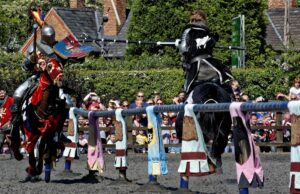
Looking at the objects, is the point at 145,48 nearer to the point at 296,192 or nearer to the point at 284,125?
the point at 284,125

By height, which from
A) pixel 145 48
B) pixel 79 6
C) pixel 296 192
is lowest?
pixel 296 192

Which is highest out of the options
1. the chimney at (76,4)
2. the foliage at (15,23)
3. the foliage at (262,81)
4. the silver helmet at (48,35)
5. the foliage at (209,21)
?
the chimney at (76,4)

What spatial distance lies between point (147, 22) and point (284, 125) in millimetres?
30565

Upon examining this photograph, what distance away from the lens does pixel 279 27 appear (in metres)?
66.8

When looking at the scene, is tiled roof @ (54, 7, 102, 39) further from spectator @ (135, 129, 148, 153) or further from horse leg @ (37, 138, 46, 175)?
horse leg @ (37, 138, 46, 175)

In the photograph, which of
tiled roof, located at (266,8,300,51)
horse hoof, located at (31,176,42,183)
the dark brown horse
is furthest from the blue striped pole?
tiled roof, located at (266,8,300,51)

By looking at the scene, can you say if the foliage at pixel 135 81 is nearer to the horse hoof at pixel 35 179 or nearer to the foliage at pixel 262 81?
the foliage at pixel 262 81

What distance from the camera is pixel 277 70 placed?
40.2m

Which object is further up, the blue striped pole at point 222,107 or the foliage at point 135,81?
the foliage at point 135,81

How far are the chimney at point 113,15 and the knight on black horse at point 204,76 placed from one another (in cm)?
5517

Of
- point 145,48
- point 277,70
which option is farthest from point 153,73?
point 145,48

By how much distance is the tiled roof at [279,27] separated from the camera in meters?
65.2

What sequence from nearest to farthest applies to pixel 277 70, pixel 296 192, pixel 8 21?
pixel 296 192 < pixel 277 70 < pixel 8 21

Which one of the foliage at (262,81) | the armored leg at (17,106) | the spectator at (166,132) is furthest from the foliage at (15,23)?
the armored leg at (17,106)
